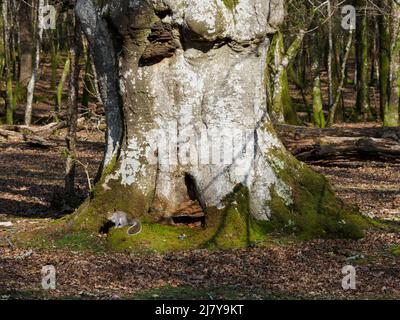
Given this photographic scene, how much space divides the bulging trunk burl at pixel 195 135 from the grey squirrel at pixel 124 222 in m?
0.18

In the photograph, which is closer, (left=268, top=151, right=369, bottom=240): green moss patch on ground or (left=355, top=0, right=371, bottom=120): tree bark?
(left=268, top=151, right=369, bottom=240): green moss patch on ground

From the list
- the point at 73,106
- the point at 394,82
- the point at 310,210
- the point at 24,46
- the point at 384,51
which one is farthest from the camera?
the point at 24,46

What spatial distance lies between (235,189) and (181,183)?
0.72 m

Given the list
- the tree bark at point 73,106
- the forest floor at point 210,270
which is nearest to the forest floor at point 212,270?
the forest floor at point 210,270

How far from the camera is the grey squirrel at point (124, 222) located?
9.77 m

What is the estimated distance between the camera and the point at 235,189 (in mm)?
10047

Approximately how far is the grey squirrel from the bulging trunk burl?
18 cm

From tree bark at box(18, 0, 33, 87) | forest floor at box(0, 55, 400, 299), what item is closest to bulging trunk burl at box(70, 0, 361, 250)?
forest floor at box(0, 55, 400, 299)

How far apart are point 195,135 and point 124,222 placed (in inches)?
57.6

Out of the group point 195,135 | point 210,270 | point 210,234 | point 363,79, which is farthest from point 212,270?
point 363,79

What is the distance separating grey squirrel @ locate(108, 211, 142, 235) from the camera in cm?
977

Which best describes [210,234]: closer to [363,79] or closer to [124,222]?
[124,222]

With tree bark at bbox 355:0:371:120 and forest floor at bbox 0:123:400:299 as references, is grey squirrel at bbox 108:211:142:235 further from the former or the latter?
tree bark at bbox 355:0:371:120

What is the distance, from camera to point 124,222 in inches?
388
